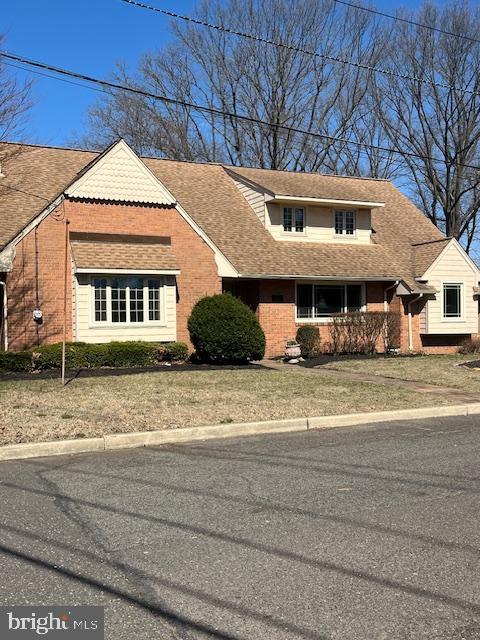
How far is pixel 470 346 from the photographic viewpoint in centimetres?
2397

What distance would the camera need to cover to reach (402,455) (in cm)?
819

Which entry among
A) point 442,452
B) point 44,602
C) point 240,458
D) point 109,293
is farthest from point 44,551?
point 109,293

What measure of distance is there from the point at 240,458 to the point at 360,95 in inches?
1393

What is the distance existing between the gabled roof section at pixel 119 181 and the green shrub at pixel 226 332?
388cm

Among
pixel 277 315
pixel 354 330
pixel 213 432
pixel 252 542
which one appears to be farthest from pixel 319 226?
pixel 252 542

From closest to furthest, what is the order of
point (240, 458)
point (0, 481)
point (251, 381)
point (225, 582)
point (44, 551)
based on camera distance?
point (225, 582), point (44, 551), point (0, 481), point (240, 458), point (251, 381)

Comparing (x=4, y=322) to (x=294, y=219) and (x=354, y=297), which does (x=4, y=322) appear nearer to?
(x=294, y=219)

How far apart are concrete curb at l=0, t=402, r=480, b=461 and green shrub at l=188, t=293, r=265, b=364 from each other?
747 cm

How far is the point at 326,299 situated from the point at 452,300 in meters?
4.84

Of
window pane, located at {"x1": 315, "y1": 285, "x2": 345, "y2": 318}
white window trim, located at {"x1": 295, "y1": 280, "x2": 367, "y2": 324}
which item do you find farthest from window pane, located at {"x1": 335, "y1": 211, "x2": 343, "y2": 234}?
window pane, located at {"x1": 315, "y1": 285, "x2": 345, "y2": 318}

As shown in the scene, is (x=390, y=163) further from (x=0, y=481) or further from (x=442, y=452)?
(x=0, y=481)

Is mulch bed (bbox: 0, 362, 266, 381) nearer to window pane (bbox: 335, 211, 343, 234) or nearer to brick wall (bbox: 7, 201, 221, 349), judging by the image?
brick wall (bbox: 7, 201, 221, 349)

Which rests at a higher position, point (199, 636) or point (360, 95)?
point (360, 95)

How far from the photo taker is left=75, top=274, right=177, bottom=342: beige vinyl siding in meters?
18.3
